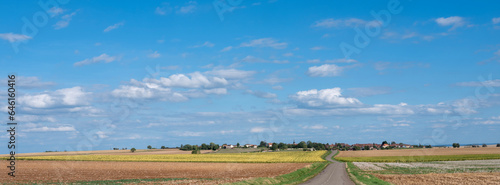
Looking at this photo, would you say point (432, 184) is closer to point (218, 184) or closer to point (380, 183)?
point (380, 183)

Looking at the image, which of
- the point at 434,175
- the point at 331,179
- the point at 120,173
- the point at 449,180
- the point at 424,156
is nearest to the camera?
the point at 449,180

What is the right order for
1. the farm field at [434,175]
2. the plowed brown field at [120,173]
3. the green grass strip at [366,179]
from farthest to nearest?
the plowed brown field at [120,173]
the farm field at [434,175]
the green grass strip at [366,179]

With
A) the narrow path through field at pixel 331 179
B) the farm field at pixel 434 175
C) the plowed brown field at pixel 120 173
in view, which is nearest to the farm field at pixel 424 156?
the farm field at pixel 434 175

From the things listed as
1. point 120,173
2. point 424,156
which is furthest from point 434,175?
point 424,156

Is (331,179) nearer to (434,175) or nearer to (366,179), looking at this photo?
(366,179)

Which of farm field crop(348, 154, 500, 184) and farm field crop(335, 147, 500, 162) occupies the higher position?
farm field crop(348, 154, 500, 184)

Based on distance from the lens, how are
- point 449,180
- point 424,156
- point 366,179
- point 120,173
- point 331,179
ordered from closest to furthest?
point 449,180, point 331,179, point 366,179, point 120,173, point 424,156

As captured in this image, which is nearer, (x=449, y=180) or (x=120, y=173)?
(x=449, y=180)

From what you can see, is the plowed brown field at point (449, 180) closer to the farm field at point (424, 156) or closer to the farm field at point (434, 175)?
the farm field at point (434, 175)

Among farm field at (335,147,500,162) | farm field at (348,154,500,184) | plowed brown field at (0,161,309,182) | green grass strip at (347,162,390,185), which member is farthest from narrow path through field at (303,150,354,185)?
farm field at (335,147,500,162)

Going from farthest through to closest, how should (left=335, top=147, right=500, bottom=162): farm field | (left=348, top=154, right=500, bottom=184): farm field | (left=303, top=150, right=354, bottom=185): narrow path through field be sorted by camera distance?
(left=335, top=147, right=500, bottom=162): farm field, (left=348, top=154, right=500, bottom=184): farm field, (left=303, top=150, right=354, bottom=185): narrow path through field

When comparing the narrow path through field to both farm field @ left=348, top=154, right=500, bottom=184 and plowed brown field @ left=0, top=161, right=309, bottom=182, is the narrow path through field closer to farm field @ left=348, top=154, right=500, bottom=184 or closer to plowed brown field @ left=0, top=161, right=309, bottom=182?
farm field @ left=348, top=154, right=500, bottom=184

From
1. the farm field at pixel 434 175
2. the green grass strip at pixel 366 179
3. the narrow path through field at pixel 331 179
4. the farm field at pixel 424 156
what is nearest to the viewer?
the narrow path through field at pixel 331 179

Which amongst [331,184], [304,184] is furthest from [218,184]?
[331,184]
